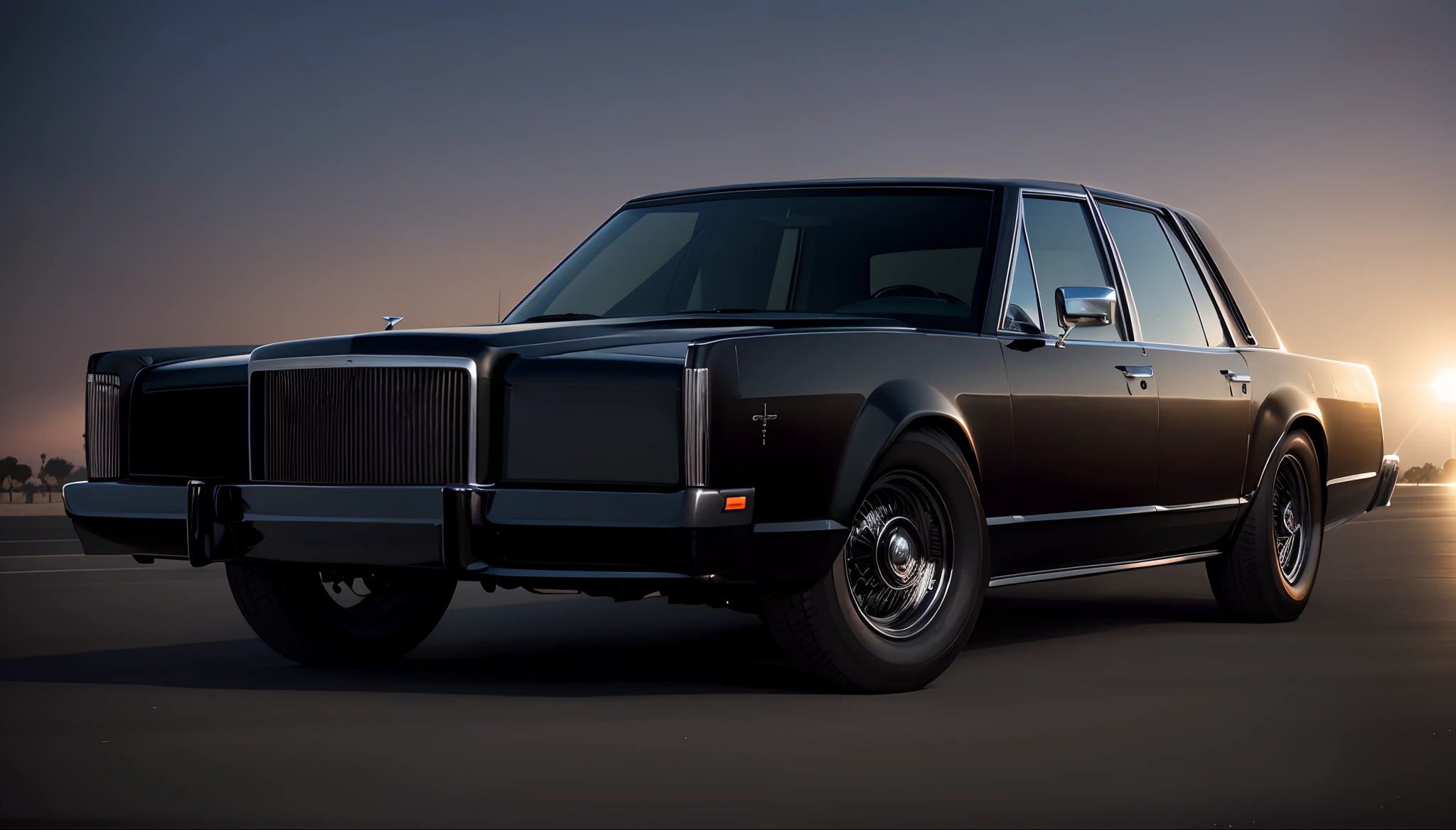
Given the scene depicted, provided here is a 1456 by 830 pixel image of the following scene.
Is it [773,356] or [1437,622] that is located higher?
[773,356]

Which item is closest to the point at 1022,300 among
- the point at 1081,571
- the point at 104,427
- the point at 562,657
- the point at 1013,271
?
the point at 1013,271

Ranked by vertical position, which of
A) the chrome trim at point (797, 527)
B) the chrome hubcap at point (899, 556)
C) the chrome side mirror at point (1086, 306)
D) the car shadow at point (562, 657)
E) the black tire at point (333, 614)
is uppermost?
the chrome side mirror at point (1086, 306)

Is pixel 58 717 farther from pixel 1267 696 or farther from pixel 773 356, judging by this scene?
pixel 1267 696

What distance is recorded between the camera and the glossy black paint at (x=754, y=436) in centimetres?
577

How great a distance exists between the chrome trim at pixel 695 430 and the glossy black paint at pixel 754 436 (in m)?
0.03

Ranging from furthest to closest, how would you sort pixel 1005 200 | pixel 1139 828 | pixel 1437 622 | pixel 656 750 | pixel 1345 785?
pixel 1437 622 → pixel 1005 200 → pixel 656 750 → pixel 1345 785 → pixel 1139 828

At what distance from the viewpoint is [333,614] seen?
7.40m

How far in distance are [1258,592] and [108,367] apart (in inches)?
208

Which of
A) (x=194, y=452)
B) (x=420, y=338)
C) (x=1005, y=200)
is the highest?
(x=1005, y=200)

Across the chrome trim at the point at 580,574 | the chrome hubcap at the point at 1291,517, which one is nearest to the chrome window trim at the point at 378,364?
the chrome trim at the point at 580,574

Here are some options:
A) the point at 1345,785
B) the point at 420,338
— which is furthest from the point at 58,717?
the point at 1345,785

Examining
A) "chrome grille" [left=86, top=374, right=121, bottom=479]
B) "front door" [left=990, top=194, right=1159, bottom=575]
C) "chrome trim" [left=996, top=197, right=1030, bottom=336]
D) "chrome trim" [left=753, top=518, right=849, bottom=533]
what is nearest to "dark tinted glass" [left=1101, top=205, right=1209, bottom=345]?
"front door" [left=990, top=194, right=1159, bottom=575]

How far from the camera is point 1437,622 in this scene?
349 inches

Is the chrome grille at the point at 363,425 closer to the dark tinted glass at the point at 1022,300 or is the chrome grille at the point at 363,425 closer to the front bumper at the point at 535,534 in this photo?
the front bumper at the point at 535,534
